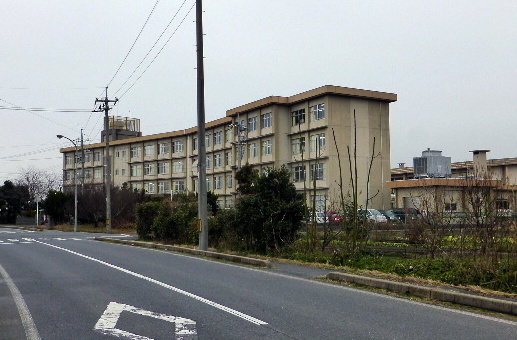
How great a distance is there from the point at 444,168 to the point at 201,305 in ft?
164

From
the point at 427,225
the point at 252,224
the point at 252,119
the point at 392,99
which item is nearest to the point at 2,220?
the point at 252,119

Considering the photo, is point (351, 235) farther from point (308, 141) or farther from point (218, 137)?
point (218, 137)

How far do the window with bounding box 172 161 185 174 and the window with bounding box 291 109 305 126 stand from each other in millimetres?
25134

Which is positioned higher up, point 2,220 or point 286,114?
point 286,114

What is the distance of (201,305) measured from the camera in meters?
9.81

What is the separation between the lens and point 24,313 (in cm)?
938

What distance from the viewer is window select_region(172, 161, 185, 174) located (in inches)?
3135

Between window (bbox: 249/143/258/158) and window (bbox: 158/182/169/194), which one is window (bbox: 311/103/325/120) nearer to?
window (bbox: 249/143/258/158)

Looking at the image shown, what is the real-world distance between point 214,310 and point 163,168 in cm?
7514

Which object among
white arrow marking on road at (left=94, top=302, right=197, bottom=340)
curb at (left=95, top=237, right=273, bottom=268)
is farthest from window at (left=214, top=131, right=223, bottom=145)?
white arrow marking on road at (left=94, top=302, right=197, bottom=340)

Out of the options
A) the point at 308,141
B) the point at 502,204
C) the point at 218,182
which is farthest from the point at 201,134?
the point at 218,182

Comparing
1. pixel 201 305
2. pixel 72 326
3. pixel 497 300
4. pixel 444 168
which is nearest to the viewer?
pixel 72 326

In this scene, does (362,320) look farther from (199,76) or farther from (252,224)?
(199,76)

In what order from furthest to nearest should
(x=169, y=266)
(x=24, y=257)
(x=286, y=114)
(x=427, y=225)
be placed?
(x=286, y=114)
(x=24, y=257)
(x=169, y=266)
(x=427, y=225)
